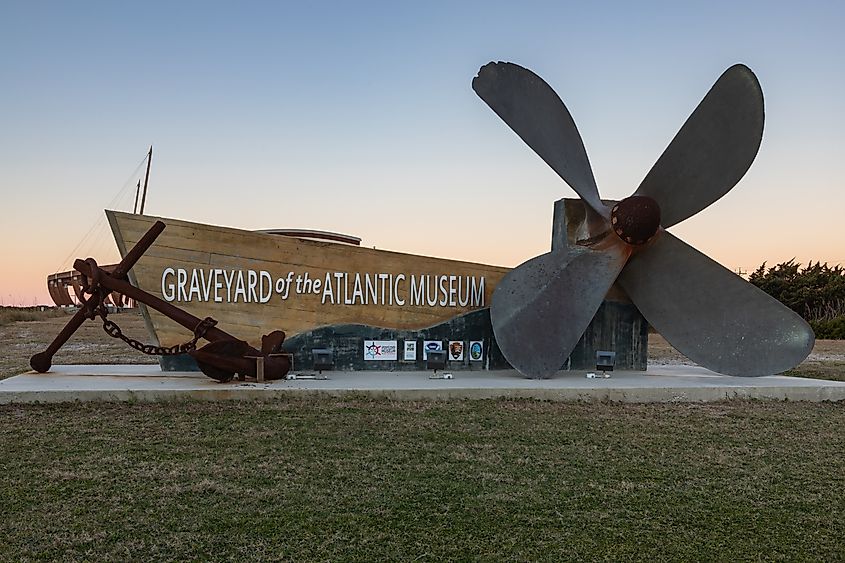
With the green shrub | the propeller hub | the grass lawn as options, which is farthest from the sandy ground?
the propeller hub

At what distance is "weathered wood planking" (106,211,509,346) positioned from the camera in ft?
29.8

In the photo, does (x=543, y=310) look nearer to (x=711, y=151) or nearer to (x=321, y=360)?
(x=711, y=151)

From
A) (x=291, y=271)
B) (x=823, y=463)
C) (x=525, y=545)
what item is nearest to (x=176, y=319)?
(x=291, y=271)

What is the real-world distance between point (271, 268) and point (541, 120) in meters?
4.04

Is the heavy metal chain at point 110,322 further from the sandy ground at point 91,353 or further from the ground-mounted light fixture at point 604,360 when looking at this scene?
the ground-mounted light fixture at point 604,360

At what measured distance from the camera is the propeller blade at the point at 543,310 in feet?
27.8

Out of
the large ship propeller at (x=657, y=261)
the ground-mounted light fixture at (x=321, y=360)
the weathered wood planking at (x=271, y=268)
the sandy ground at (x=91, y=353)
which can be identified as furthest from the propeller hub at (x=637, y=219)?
the sandy ground at (x=91, y=353)

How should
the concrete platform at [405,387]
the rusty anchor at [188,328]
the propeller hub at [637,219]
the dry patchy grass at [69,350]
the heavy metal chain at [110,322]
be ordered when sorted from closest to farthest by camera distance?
the concrete platform at [405,387]
the rusty anchor at [188,328]
the heavy metal chain at [110,322]
the propeller hub at [637,219]
the dry patchy grass at [69,350]

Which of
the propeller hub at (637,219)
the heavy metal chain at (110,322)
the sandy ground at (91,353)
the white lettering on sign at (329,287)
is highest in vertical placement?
the propeller hub at (637,219)

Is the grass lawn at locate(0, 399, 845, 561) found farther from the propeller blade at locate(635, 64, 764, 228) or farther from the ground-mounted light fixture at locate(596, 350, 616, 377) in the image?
the propeller blade at locate(635, 64, 764, 228)

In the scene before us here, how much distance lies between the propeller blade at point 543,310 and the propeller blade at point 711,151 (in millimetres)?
1363

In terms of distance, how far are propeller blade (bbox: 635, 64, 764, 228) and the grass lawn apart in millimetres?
2936

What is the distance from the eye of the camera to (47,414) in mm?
6723

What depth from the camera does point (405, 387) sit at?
7965 millimetres
